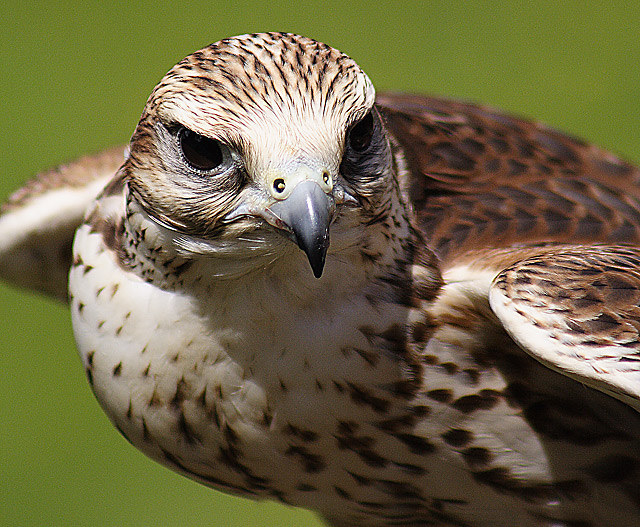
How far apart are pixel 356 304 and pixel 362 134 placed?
41cm

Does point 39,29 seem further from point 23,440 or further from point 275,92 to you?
point 275,92

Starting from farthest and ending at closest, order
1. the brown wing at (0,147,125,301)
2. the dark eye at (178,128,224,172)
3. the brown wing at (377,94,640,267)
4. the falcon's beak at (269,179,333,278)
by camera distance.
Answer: the brown wing at (0,147,125,301)
the brown wing at (377,94,640,267)
the dark eye at (178,128,224,172)
the falcon's beak at (269,179,333,278)

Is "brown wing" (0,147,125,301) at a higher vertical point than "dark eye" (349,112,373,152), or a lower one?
lower

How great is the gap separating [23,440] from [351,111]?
3.81m

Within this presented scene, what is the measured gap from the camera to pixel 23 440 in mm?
5156

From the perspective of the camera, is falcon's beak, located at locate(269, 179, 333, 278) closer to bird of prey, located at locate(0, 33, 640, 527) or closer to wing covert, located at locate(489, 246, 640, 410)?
bird of prey, located at locate(0, 33, 640, 527)

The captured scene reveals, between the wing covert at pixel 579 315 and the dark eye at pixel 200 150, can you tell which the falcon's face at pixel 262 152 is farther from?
the wing covert at pixel 579 315

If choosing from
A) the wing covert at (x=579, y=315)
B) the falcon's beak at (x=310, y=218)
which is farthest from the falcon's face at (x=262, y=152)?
the wing covert at (x=579, y=315)

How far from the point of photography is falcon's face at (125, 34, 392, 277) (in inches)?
71.8

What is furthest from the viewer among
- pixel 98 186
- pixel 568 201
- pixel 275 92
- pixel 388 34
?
pixel 388 34

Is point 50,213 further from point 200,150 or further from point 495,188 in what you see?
point 495,188

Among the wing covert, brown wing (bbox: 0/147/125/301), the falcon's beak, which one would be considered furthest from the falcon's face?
brown wing (bbox: 0/147/125/301)

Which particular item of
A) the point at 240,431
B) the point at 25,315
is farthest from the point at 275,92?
the point at 25,315

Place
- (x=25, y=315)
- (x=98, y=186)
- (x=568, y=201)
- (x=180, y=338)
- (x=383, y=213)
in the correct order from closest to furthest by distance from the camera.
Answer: (x=383, y=213), (x=180, y=338), (x=568, y=201), (x=98, y=186), (x=25, y=315)
